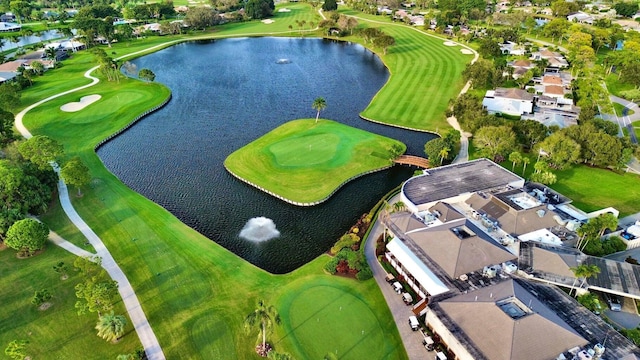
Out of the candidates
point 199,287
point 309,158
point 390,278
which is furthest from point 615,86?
point 199,287

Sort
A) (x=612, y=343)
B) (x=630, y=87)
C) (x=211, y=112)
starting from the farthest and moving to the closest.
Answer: (x=630, y=87), (x=211, y=112), (x=612, y=343)

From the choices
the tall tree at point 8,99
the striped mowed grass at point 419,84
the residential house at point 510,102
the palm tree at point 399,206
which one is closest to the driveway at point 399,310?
the palm tree at point 399,206

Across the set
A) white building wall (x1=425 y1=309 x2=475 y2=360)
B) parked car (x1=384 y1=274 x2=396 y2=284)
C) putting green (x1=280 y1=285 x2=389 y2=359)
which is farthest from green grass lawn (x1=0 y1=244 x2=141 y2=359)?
white building wall (x1=425 y1=309 x2=475 y2=360)

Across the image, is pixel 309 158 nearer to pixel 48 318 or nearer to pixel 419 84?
pixel 48 318

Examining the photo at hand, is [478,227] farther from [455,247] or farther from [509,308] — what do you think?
[509,308]

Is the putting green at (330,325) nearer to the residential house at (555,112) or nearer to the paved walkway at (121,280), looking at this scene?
the paved walkway at (121,280)

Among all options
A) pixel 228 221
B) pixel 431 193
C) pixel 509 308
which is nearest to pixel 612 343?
pixel 509 308
